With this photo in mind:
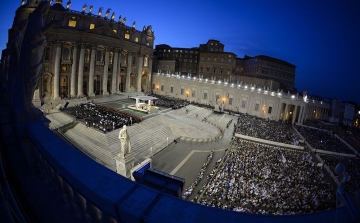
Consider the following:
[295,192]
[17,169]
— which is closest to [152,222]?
[17,169]

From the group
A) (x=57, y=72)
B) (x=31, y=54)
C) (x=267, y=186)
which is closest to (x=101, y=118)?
(x=57, y=72)

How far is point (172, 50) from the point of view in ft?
262

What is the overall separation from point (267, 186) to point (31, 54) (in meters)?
16.9

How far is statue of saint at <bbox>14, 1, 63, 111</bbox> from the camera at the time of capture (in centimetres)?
392

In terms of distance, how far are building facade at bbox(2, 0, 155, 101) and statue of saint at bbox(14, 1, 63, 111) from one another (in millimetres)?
36809

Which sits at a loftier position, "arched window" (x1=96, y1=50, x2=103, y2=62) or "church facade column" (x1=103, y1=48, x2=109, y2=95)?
"arched window" (x1=96, y1=50, x2=103, y2=62)

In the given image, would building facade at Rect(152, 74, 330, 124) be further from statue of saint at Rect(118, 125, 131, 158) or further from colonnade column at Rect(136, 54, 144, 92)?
statue of saint at Rect(118, 125, 131, 158)

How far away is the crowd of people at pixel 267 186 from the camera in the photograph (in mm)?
13219

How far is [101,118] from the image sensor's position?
26188mm

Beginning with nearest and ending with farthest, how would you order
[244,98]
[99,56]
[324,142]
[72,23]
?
[324,142]
[72,23]
[99,56]
[244,98]

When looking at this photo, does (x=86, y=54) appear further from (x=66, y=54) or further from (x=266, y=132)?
(x=266, y=132)

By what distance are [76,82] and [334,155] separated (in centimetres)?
4550

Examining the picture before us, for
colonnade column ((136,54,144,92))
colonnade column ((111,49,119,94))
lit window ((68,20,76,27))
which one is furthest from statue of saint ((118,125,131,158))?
colonnade column ((136,54,144,92))

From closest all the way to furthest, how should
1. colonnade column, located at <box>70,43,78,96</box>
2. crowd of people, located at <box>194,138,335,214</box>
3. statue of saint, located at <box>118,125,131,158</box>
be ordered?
crowd of people, located at <box>194,138,335,214</box> < statue of saint, located at <box>118,125,131,158</box> < colonnade column, located at <box>70,43,78,96</box>
